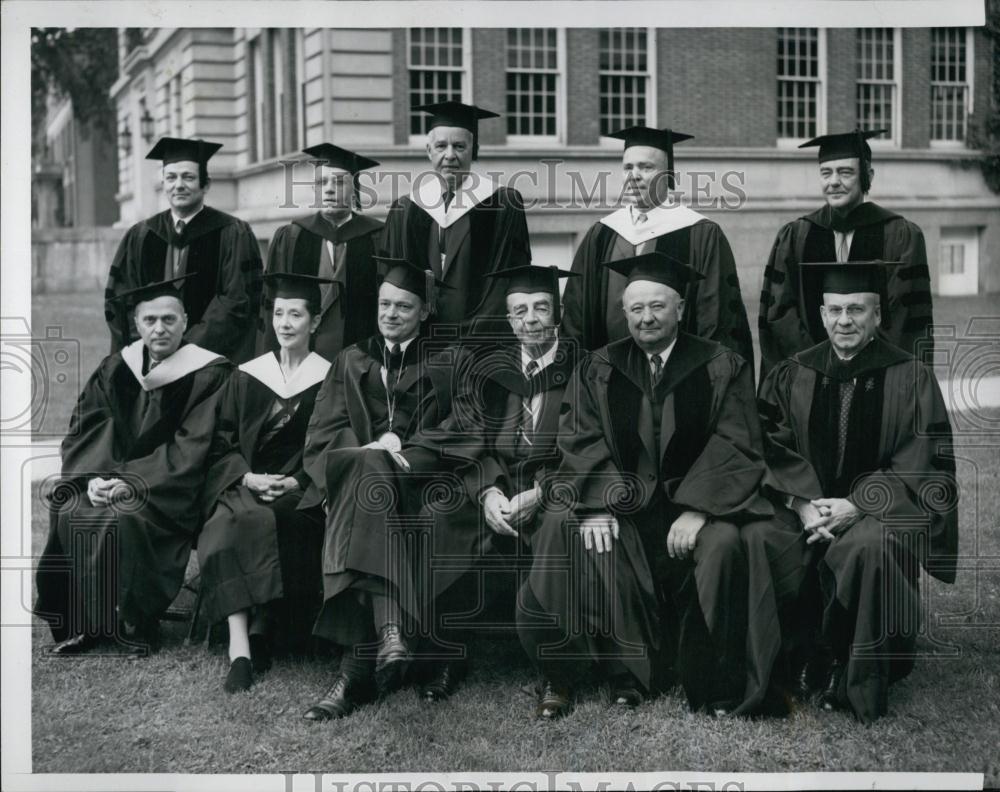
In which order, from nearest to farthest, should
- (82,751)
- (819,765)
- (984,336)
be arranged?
(819,765), (82,751), (984,336)

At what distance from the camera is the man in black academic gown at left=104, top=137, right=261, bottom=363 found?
5660 millimetres

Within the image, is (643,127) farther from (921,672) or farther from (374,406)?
(921,672)

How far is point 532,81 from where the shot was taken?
5949 millimetres

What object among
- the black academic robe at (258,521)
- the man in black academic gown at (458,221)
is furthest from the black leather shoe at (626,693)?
the man in black academic gown at (458,221)

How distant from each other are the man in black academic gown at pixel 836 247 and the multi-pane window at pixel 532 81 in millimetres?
1477

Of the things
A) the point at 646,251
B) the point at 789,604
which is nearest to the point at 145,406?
the point at 646,251

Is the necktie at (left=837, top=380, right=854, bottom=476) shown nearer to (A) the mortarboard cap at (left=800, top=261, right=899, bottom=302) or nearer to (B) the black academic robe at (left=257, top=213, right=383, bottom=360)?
(A) the mortarboard cap at (left=800, top=261, right=899, bottom=302)

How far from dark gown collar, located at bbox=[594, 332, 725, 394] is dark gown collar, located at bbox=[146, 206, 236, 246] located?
7.54 feet

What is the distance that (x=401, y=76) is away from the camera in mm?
5637

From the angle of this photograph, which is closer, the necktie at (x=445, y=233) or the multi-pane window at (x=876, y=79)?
the necktie at (x=445, y=233)

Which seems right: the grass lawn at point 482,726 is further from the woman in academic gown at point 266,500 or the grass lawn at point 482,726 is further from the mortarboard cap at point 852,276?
the mortarboard cap at point 852,276

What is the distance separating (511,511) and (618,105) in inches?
99.6

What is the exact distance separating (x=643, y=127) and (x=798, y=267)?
3.54ft

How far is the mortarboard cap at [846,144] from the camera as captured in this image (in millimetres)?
5367
